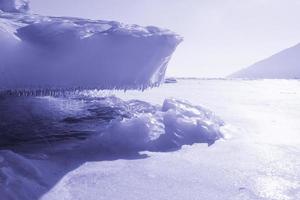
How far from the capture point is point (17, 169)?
3.35 metres

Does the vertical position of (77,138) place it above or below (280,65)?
above

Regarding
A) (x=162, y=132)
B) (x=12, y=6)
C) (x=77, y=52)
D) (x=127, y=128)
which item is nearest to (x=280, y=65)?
(x=12, y=6)

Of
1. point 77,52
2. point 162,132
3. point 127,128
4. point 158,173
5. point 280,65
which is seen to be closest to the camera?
point 158,173

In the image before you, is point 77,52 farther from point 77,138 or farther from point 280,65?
point 280,65

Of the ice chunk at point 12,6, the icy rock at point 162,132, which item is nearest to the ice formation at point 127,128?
the icy rock at point 162,132

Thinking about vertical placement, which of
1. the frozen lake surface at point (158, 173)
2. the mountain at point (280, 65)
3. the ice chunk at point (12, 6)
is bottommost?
the mountain at point (280, 65)

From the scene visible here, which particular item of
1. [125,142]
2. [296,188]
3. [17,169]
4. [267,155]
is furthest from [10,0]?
[296,188]

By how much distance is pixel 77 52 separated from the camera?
928cm

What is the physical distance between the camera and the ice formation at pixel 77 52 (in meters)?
8.50

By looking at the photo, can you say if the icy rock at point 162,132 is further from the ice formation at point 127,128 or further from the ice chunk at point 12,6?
the ice chunk at point 12,6

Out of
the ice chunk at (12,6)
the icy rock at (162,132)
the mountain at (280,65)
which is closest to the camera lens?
the icy rock at (162,132)

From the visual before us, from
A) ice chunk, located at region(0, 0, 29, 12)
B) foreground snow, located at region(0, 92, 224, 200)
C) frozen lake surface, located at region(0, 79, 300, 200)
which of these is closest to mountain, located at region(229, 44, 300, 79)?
ice chunk, located at region(0, 0, 29, 12)

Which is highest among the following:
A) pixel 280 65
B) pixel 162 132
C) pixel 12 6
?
pixel 12 6

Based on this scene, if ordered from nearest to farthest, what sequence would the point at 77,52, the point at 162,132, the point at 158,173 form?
the point at 158,173, the point at 162,132, the point at 77,52
